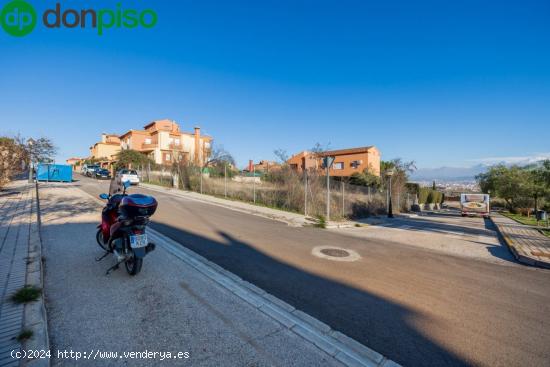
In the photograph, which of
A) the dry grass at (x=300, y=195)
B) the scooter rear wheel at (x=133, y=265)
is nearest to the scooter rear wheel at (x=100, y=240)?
the scooter rear wheel at (x=133, y=265)

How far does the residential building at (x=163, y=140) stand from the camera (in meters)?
46.1

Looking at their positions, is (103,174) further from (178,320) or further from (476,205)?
(476,205)

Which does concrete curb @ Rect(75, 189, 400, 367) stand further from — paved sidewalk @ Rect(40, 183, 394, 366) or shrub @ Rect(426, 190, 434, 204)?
shrub @ Rect(426, 190, 434, 204)

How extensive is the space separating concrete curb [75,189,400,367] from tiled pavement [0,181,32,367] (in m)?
2.32

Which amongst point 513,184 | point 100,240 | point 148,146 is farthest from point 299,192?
point 148,146

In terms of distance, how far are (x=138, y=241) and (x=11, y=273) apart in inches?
76.1

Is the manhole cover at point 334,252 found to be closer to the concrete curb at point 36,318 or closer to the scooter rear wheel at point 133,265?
the scooter rear wheel at point 133,265

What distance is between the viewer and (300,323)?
312 centimetres

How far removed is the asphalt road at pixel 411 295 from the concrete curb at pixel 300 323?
0.51ft

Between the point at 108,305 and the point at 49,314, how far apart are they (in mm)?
596

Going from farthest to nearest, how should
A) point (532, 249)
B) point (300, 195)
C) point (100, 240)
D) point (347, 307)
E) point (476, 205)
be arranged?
point (476, 205) → point (300, 195) → point (532, 249) → point (100, 240) → point (347, 307)

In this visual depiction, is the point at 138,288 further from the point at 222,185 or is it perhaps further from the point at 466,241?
the point at 222,185

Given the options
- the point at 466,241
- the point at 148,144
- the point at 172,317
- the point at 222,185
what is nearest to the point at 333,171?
the point at 222,185

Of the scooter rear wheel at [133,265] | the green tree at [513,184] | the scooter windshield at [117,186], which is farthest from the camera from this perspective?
the green tree at [513,184]
